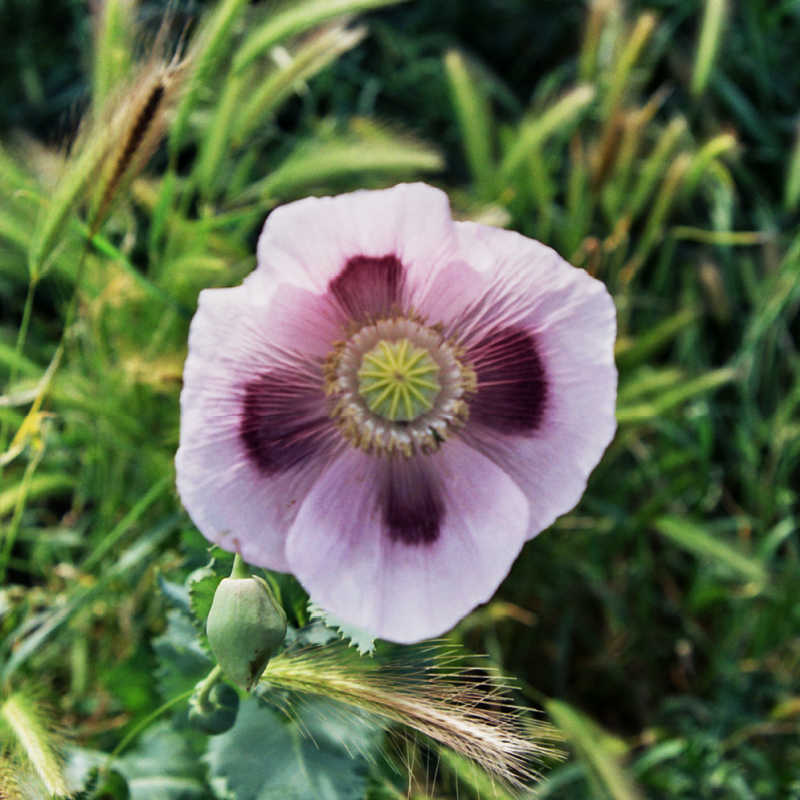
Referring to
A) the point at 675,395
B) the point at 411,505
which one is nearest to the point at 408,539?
the point at 411,505

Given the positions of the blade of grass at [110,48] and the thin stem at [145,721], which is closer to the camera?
the thin stem at [145,721]

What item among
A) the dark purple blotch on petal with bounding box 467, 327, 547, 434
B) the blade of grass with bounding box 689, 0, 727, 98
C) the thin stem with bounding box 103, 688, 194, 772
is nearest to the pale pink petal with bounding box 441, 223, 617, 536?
the dark purple blotch on petal with bounding box 467, 327, 547, 434

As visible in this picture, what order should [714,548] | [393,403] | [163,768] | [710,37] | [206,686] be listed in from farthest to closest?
1. [710,37]
2. [714,548]
3. [163,768]
4. [393,403]
5. [206,686]

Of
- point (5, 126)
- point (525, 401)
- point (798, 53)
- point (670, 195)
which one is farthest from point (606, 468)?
point (5, 126)

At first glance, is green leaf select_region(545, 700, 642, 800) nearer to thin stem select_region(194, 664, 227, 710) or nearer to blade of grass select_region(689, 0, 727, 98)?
A: thin stem select_region(194, 664, 227, 710)

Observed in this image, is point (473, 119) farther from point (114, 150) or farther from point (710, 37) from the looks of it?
point (114, 150)

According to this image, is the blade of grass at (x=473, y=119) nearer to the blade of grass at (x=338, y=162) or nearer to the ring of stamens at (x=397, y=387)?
the blade of grass at (x=338, y=162)

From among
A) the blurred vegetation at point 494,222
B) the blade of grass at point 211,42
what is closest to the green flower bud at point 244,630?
the blurred vegetation at point 494,222
